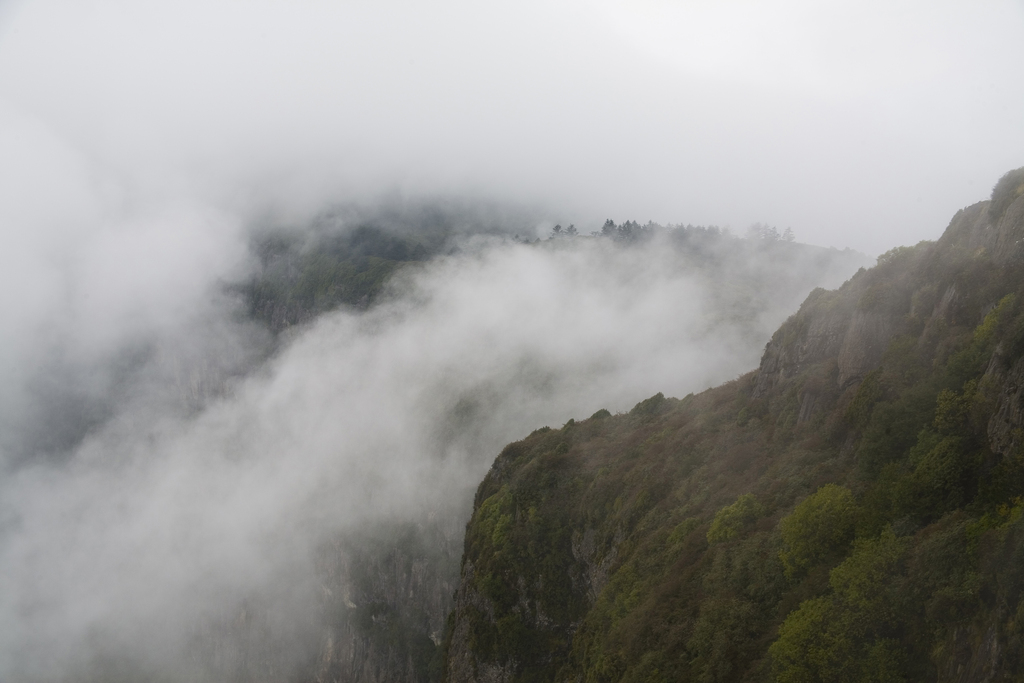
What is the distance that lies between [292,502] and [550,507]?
150258 mm

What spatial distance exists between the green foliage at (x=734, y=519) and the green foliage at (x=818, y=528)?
10.4 feet

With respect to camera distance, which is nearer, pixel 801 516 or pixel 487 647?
pixel 801 516

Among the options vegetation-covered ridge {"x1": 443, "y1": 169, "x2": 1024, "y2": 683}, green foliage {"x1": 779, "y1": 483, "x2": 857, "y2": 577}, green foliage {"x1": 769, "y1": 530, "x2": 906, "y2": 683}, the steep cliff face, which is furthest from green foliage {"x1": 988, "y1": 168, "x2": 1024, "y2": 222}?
the steep cliff face

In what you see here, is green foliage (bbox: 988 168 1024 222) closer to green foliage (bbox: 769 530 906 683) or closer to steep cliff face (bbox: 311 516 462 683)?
green foliage (bbox: 769 530 906 683)

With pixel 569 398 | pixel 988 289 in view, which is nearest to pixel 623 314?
pixel 569 398

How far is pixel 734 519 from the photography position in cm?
3133

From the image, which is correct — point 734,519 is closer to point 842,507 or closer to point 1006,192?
point 842,507

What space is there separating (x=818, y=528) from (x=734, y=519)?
5.57 metres

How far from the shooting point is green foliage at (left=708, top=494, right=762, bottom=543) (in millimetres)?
30812

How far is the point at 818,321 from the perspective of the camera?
3919 cm

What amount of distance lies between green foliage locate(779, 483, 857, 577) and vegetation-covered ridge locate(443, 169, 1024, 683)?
0.09 m

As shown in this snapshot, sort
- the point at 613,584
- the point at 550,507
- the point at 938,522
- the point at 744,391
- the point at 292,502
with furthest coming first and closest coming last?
the point at 292,502, the point at 550,507, the point at 744,391, the point at 613,584, the point at 938,522

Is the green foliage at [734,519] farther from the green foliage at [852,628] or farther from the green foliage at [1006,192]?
the green foliage at [1006,192]

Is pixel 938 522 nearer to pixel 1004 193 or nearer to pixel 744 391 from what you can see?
pixel 1004 193
